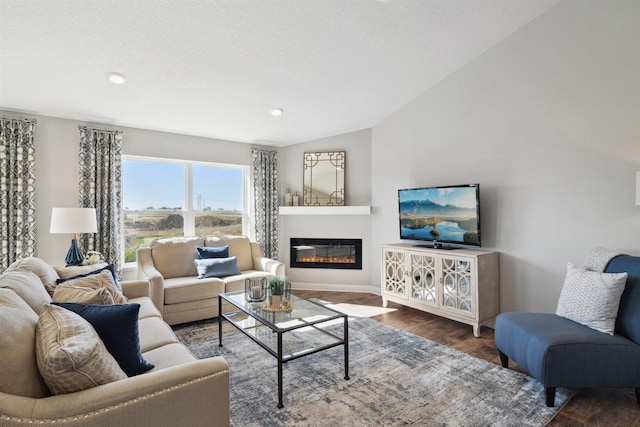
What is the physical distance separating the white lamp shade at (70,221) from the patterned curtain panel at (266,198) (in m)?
2.44

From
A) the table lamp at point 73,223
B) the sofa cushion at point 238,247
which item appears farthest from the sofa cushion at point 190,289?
the table lamp at point 73,223

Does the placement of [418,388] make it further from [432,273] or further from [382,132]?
[382,132]

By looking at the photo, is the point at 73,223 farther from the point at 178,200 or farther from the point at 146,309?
the point at 178,200

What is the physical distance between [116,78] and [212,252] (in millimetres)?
2203

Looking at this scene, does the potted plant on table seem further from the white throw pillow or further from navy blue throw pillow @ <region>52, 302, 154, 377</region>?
the white throw pillow

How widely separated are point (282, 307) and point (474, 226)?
7.54 feet

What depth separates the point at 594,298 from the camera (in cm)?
229

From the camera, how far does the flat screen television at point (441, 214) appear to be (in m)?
3.62

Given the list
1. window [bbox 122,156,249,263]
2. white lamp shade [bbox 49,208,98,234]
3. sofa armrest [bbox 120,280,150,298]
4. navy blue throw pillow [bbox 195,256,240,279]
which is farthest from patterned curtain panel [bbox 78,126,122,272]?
sofa armrest [bbox 120,280,150,298]

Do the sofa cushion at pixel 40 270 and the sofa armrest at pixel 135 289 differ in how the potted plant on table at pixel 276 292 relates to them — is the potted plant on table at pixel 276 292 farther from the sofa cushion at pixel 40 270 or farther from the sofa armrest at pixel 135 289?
the sofa cushion at pixel 40 270

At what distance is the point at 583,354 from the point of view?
210cm

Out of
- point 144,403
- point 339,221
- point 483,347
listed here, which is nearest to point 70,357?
point 144,403

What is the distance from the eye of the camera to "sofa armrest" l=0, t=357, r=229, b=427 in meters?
1.10

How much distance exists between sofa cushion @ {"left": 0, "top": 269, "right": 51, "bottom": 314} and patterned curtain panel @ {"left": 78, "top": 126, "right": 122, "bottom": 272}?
7.38ft
